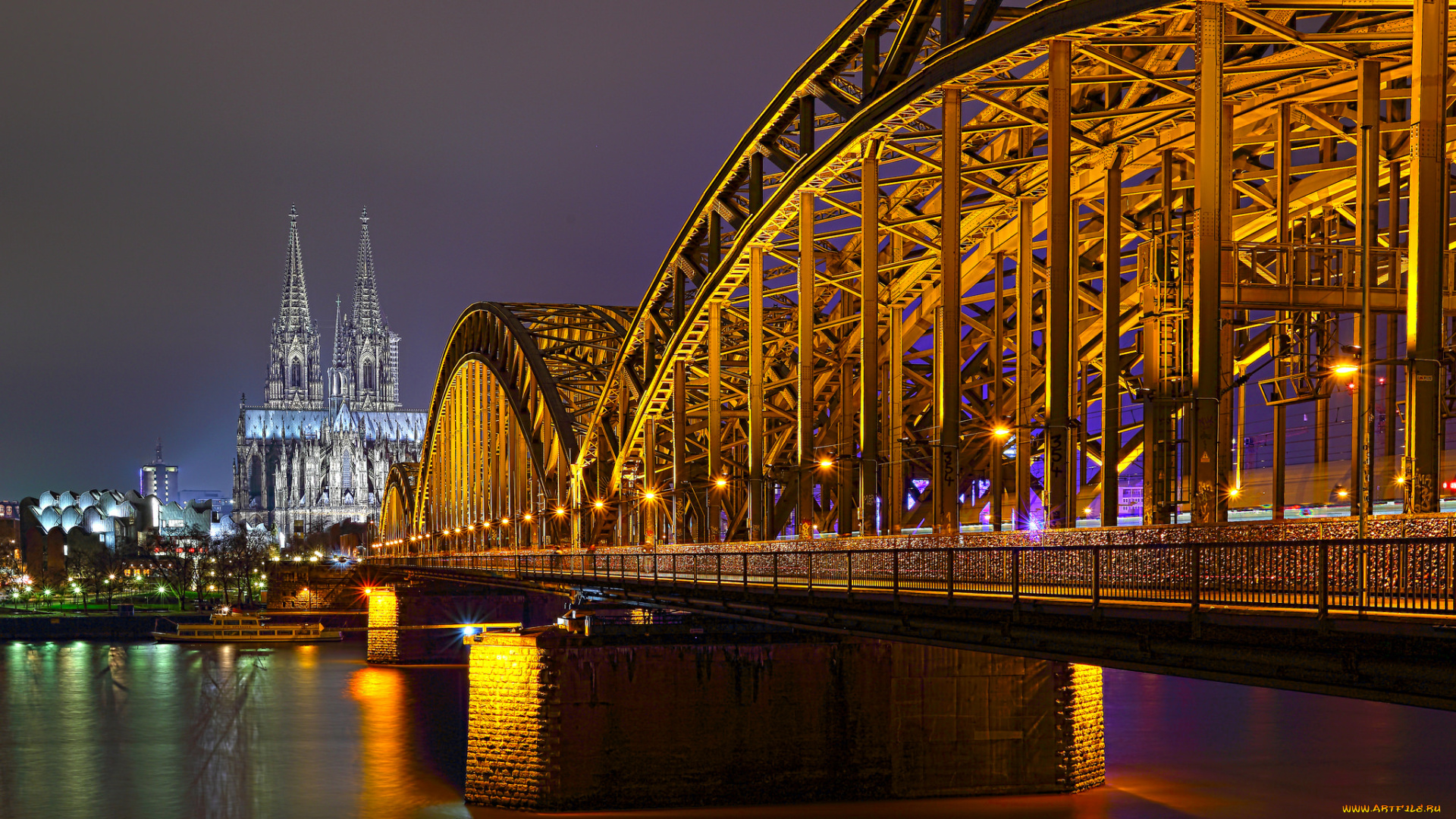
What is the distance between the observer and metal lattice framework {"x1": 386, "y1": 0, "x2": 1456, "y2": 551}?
23.4 m

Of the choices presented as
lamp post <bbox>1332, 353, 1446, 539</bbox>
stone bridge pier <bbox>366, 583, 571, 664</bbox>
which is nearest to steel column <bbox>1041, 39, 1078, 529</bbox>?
lamp post <bbox>1332, 353, 1446, 539</bbox>

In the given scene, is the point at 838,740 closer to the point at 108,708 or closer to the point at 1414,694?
the point at 1414,694

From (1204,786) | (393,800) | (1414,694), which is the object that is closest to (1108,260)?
(1414,694)

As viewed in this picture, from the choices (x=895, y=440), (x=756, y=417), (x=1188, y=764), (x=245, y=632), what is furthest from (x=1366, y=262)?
(x=245, y=632)

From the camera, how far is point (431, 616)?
10781cm

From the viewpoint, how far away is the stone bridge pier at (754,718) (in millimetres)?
38781

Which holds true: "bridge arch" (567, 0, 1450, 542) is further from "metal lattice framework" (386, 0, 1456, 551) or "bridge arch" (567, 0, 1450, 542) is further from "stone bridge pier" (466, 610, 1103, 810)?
"stone bridge pier" (466, 610, 1103, 810)

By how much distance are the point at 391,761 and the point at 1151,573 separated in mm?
41234

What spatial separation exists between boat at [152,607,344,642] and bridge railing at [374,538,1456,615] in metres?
98.7

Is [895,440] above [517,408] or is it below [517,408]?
below

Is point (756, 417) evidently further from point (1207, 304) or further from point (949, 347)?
point (1207, 304)

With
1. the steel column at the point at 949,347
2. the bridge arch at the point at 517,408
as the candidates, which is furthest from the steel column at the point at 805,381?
the bridge arch at the point at 517,408

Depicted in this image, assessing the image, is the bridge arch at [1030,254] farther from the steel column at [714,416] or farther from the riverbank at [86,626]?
the riverbank at [86,626]

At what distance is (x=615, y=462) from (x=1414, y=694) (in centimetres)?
4517
